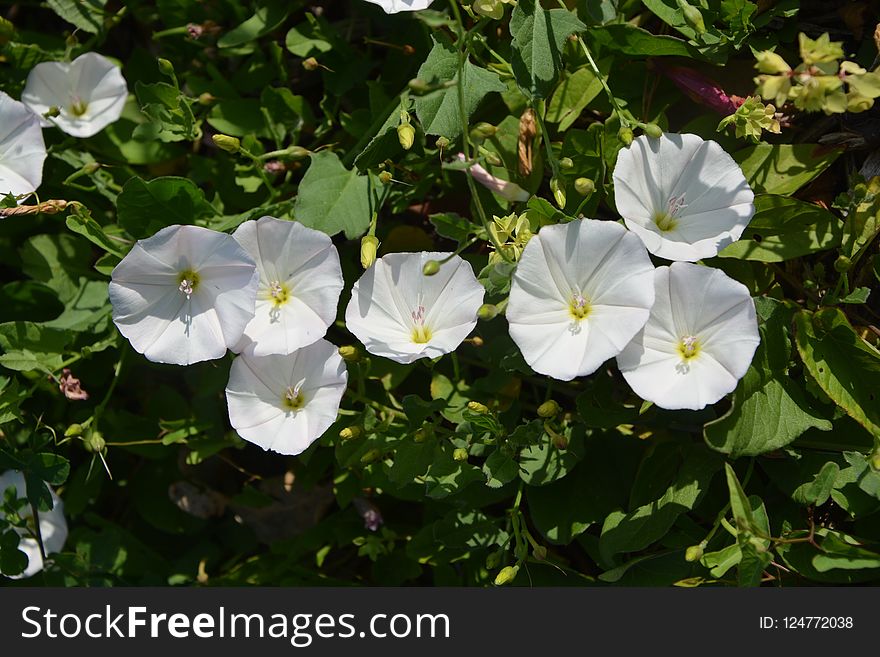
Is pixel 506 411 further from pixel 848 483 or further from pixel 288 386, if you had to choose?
pixel 848 483

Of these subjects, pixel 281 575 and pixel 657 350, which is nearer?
pixel 657 350

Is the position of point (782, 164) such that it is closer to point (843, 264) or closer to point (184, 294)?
point (843, 264)

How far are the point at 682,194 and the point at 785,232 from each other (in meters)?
0.29

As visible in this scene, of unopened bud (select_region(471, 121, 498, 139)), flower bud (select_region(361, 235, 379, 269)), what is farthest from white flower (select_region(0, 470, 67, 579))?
unopened bud (select_region(471, 121, 498, 139))

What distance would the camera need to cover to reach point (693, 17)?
5.97ft

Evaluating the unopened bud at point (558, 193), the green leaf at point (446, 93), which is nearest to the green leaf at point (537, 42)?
the green leaf at point (446, 93)

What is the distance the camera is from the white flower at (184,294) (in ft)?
6.29

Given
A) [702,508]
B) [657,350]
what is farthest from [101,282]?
[702,508]

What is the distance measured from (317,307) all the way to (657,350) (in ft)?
2.48

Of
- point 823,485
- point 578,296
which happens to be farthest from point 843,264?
point 578,296

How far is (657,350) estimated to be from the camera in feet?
5.92

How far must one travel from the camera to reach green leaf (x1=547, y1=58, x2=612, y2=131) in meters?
2.08

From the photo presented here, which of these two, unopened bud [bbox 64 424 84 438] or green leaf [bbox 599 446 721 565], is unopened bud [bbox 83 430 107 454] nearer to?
unopened bud [bbox 64 424 84 438]

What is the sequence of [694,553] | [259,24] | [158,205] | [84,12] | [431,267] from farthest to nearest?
[84,12] < [259,24] < [158,205] < [694,553] < [431,267]
